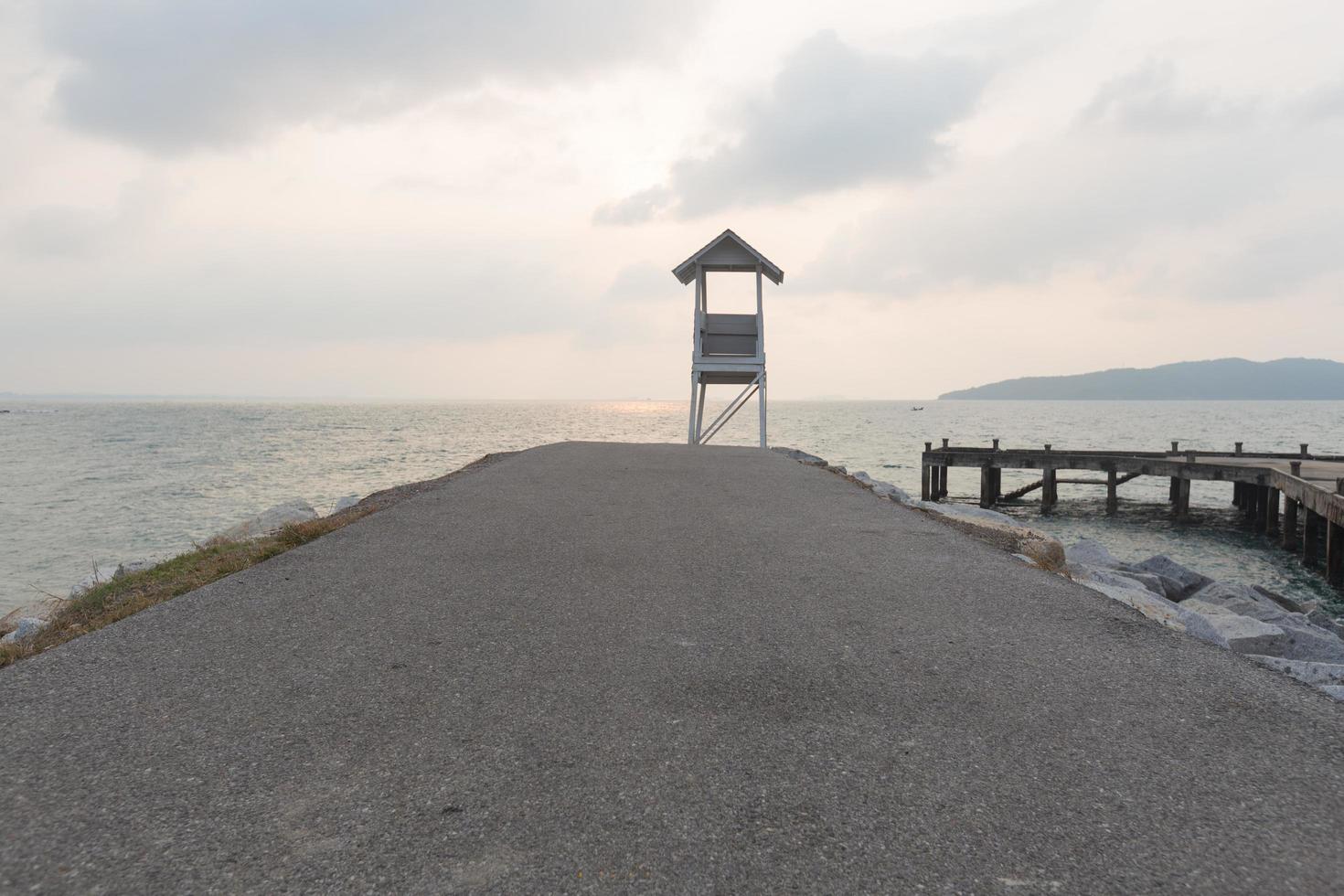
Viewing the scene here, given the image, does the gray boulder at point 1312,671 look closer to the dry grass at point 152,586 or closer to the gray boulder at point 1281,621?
the gray boulder at point 1281,621

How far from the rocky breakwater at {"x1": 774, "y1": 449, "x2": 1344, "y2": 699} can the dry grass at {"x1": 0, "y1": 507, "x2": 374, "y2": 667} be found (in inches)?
331

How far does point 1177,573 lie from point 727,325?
553 inches

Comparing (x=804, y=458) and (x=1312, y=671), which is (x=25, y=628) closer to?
(x=1312, y=671)

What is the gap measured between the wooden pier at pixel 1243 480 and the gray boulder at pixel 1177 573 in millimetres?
3740

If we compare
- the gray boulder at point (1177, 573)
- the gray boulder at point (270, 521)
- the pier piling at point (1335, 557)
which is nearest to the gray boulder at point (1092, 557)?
the gray boulder at point (1177, 573)

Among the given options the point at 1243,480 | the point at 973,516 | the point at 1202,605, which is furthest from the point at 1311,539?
the point at 973,516

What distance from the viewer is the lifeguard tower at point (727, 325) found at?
22.0m

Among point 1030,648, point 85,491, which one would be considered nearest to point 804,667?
point 1030,648

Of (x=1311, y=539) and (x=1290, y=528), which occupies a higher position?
(x=1311, y=539)

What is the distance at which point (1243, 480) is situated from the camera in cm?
2081

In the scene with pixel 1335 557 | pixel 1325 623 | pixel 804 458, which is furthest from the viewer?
pixel 804 458

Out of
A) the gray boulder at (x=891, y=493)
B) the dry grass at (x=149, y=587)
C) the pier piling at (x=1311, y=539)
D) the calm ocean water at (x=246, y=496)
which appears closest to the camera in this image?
the dry grass at (x=149, y=587)

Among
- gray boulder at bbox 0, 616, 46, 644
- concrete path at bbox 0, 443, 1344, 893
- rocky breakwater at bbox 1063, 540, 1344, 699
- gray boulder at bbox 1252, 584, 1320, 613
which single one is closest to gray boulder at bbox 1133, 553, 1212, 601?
rocky breakwater at bbox 1063, 540, 1344, 699

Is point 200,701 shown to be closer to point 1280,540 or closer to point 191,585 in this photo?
point 191,585
